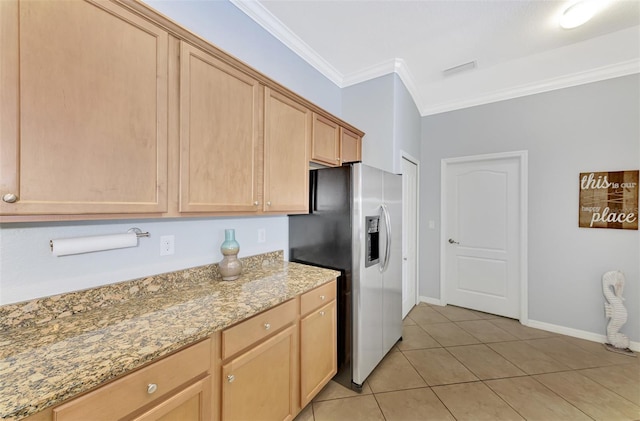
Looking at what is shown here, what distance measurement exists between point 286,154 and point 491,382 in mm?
2427

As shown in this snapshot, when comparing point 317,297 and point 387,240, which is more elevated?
point 387,240

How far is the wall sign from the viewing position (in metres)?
2.37

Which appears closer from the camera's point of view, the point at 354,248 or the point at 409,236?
the point at 354,248

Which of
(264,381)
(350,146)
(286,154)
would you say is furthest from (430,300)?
(286,154)

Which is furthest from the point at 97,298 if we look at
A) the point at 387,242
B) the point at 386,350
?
the point at 386,350

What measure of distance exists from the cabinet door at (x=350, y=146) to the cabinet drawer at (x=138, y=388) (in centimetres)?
194

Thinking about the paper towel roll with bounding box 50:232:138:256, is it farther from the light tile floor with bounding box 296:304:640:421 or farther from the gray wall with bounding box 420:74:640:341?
the gray wall with bounding box 420:74:640:341

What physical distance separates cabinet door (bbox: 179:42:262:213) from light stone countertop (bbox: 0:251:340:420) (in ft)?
1.59

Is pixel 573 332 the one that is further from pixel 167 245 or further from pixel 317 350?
pixel 167 245

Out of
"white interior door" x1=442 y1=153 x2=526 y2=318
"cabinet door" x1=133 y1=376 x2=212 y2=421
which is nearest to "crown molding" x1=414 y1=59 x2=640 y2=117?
"white interior door" x1=442 y1=153 x2=526 y2=318

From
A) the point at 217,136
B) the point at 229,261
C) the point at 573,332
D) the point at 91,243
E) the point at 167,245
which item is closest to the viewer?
the point at 91,243

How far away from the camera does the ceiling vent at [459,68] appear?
→ 8.69 feet

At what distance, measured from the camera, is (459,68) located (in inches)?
107

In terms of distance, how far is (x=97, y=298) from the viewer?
1155 millimetres
